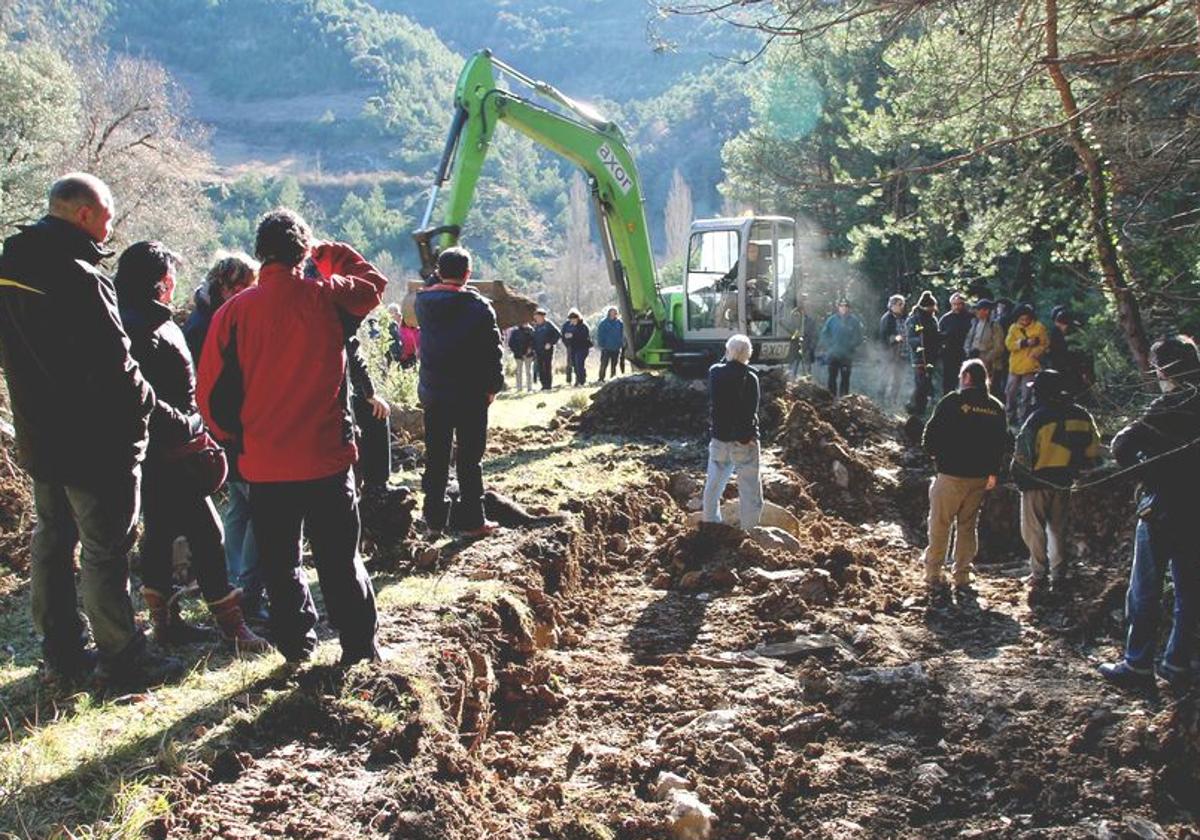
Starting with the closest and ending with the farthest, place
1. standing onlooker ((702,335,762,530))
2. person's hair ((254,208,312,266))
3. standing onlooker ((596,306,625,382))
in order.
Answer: person's hair ((254,208,312,266)) < standing onlooker ((702,335,762,530)) < standing onlooker ((596,306,625,382))

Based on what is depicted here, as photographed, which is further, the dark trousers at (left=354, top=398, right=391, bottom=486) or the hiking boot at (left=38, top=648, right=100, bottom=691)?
the dark trousers at (left=354, top=398, right=391, bottom=486)

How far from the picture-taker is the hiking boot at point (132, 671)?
442 cm

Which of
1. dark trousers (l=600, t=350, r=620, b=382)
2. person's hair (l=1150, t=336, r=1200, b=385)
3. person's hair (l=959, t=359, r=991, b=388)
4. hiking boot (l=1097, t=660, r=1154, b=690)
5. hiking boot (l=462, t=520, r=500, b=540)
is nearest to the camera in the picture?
person's hair (l=1150, t=336, r=1200, b=385)

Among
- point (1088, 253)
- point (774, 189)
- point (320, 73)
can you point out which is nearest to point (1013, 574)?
point (1088, 253)

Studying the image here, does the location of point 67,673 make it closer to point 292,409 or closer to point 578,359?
point 292,409

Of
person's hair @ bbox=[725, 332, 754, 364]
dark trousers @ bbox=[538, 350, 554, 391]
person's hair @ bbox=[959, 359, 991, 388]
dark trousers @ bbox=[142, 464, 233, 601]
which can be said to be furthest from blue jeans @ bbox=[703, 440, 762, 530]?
dark trousers @ bbox=[538, 350, 554, 391]

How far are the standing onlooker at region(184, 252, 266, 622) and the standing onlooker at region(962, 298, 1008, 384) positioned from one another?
10.4 meters

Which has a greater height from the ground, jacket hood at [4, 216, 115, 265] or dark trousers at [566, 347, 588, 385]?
jacket hood at [4, 216, 115, 265]

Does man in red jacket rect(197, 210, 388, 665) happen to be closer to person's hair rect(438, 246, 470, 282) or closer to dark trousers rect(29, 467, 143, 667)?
dark trousers rect(29, 467, 143, 667)

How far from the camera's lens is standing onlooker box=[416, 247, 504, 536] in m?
6.84

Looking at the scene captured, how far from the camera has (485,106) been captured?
43.9ft

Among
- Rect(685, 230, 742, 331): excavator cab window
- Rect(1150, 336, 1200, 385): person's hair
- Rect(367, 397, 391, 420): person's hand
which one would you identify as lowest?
Rect(367, 397, 391, 420): person's hand

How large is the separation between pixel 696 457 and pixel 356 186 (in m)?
101

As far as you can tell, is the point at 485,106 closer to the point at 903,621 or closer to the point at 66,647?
the point at 903,621
